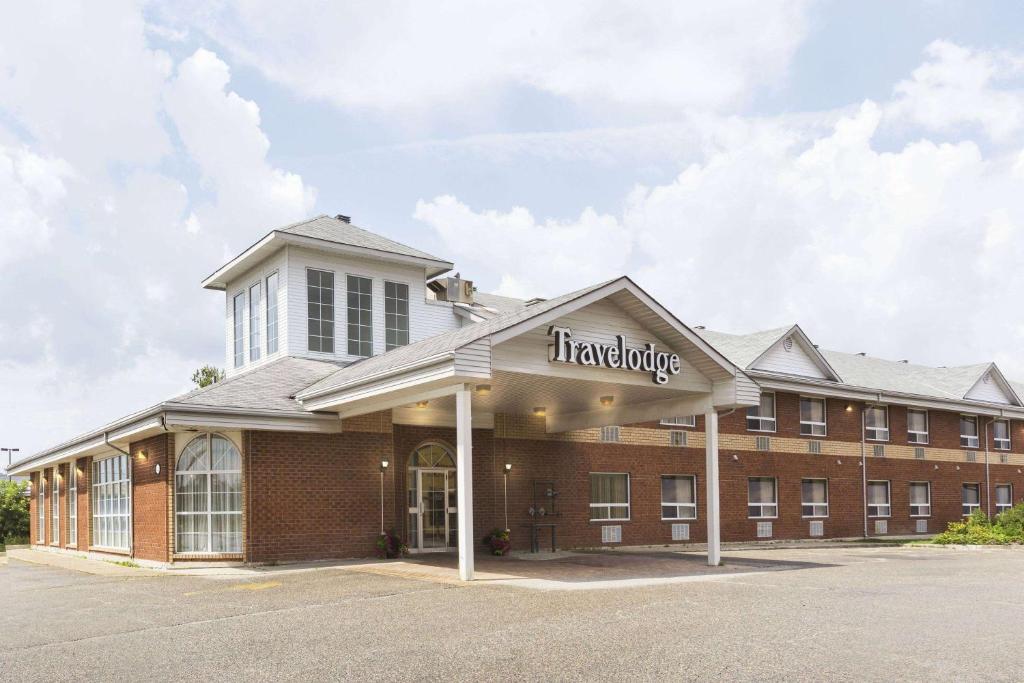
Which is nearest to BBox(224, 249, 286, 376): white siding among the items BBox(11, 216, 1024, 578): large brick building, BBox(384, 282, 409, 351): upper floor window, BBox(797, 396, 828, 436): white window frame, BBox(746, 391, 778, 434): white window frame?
BBox(11, 216, 1024, 578): large brick building

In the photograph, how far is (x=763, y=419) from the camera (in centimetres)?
2973

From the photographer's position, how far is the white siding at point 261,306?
23688 mm

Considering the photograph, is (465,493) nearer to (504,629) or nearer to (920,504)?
(504,629)

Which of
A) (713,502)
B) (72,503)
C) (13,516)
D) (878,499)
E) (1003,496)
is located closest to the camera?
(713,502)

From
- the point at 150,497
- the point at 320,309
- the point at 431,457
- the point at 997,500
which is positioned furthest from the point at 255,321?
the point at 997,500

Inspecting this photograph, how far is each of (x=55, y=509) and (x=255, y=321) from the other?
1074 centimetres

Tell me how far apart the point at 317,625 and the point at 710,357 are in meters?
10.5

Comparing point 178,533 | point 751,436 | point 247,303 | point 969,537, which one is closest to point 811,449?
point 751,436

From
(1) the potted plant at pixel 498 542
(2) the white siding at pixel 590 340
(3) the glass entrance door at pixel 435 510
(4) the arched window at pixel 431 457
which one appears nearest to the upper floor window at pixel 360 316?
(4) the arched window at pixel 431 457

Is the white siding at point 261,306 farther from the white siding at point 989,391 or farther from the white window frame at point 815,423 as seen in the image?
the white siding at point 989,391

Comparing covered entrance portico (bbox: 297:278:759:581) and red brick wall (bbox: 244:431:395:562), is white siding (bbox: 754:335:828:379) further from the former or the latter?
red brick wall (bbox: 244:431:395:562)

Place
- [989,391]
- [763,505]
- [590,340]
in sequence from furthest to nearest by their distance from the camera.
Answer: [989,391]
[763,505]
[590,340]

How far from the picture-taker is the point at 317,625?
1138 cm

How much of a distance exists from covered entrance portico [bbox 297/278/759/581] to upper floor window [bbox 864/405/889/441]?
14133mm
